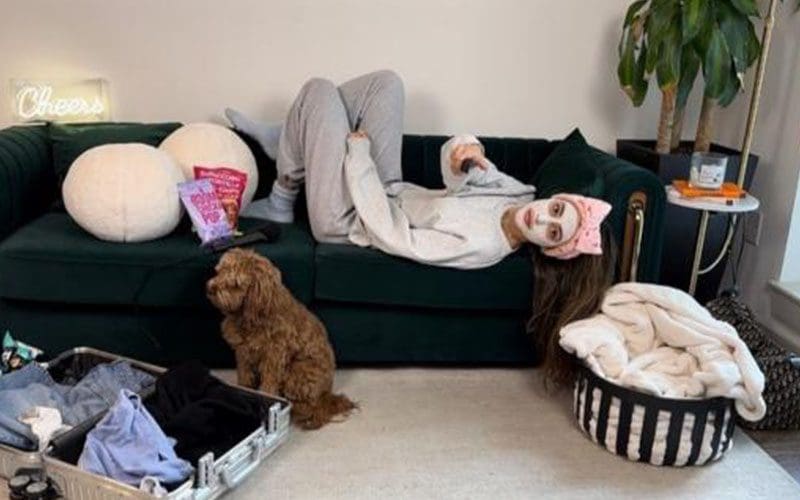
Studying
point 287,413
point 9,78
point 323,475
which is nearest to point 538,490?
point 323,475

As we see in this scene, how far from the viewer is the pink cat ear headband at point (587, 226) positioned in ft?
6.25

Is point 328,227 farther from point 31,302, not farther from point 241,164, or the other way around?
point 31,302

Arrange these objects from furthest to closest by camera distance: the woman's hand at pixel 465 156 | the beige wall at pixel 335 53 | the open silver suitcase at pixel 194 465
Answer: the beige wall at pixel 335 53 < the woman's hand at pixel 465 156 < the open silver suitcase at pixel 194 465

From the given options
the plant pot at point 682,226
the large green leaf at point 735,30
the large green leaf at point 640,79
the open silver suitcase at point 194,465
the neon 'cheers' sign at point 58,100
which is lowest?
the open silver suitcase at point 194,465

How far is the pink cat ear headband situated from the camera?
1.91 m

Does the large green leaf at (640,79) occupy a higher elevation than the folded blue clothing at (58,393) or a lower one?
higher

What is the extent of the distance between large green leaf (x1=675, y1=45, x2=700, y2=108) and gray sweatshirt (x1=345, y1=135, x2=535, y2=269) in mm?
682

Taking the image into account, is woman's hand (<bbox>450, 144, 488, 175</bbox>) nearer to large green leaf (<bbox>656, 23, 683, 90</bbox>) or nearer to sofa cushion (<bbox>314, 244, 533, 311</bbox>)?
sofa cushion (<bbox>314, 244, 533, 311</bbox>)

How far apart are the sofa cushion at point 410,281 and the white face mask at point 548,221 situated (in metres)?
0.11

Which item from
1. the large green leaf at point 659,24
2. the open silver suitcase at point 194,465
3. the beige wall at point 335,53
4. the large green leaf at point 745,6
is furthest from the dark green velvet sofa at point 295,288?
the large green leaf at point 745,6

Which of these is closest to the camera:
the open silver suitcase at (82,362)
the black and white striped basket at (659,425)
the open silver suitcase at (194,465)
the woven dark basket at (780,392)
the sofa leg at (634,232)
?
the open silver suitcase at (194,465)

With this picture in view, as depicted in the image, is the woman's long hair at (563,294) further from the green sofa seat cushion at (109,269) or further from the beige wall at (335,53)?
the beige wall at (335,53)

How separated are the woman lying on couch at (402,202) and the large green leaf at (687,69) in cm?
69

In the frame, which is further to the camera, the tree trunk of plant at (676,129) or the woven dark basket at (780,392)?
the tree trunk of plant at (676,129)
